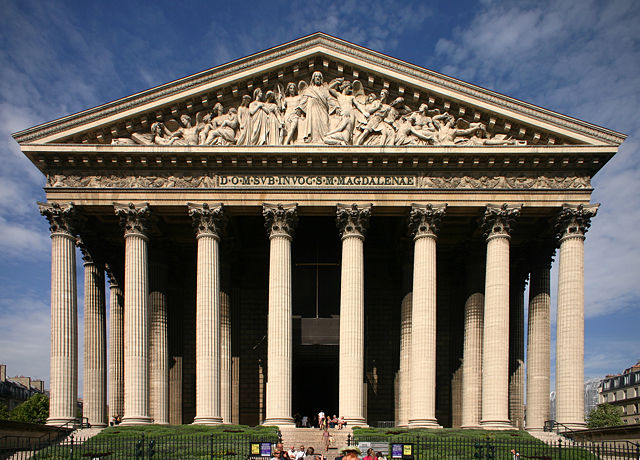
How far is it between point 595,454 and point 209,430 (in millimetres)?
16189

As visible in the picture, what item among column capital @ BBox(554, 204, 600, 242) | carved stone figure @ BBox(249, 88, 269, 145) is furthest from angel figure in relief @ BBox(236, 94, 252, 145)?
column capital @ BBox(554, 204, 600, 242)

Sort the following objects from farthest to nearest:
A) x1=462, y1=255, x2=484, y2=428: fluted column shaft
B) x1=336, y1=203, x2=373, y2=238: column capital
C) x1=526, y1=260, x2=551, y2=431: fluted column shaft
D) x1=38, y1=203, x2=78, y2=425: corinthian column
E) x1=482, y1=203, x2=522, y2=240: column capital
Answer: x1=462, y1=255, x2=484, y2=428: fluted column shaft < x1=526, y1=260, x2=551, y2=431: fluted column shaft < x1=336, y1=203, x2=373, y2=238: column capital < x1=482, y1=203, x2=522, y2=240: column capital < x1=38, y1=203, x2=78, y2=425: corinthian column

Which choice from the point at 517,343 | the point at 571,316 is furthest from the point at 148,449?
the point at 517,343

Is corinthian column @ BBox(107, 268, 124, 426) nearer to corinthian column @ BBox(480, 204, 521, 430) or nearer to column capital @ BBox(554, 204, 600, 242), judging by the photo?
corinthian column @ BBox(480, 204, 521, 430)

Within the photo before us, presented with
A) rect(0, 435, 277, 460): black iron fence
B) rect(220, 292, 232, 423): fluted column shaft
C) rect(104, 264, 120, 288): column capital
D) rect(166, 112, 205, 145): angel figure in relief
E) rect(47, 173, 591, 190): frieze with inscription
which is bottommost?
rect(0, 435, 277, 460): black iron fence

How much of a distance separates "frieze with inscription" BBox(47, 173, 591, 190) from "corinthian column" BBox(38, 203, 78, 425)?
1.84 metres

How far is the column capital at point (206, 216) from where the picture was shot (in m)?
35.2

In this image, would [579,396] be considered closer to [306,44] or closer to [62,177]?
[306,44]

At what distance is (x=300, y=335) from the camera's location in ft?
136

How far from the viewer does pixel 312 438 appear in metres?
31.6

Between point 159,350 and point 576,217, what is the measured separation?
23.0 metres

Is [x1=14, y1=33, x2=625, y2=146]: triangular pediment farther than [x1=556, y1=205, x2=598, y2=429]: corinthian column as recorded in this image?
Yes

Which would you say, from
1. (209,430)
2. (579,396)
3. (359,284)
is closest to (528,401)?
(579,396)

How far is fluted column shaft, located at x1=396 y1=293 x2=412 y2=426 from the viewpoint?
126ft
